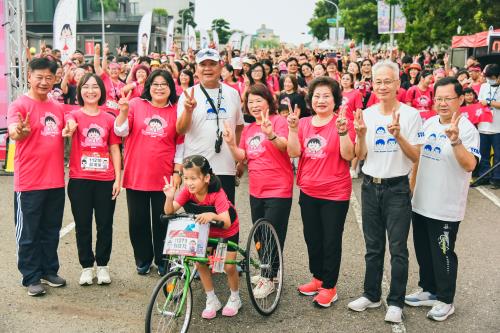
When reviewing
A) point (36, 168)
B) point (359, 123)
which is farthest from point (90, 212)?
point (359, 123)

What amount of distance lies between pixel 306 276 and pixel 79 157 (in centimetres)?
239

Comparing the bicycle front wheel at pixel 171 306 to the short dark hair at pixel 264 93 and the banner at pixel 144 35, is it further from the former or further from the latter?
the banner at pixel 144 35

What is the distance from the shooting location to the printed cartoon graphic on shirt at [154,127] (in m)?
5.21

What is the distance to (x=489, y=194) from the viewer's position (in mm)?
9062

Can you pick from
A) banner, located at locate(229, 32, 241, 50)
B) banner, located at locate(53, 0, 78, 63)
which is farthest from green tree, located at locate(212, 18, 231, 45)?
banner, located at locate(53, 0, 78, 63)

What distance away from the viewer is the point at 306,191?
4.87m

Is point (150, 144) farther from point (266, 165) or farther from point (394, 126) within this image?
point (394, 126)

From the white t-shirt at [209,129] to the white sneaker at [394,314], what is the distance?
1.81 m

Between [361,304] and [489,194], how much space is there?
5.15 meters

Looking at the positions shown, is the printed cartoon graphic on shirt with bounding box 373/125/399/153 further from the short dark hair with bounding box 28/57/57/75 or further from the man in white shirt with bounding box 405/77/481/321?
the short dark hair with bounding box 28/57/57/75

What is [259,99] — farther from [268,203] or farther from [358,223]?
[358,223]

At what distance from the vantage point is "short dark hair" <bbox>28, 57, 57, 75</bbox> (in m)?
4.95

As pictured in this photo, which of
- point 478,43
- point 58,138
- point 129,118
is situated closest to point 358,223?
point 129,118

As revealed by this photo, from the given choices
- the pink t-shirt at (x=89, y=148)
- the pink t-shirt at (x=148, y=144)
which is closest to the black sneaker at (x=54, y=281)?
the pink t-shirt at (x=89, y=148)
